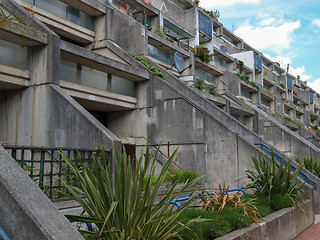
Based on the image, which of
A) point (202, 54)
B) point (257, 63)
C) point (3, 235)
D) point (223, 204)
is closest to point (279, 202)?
point (223, 204)

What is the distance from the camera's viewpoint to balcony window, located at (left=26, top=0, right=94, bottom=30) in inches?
586

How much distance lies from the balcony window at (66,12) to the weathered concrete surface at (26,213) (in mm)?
13416

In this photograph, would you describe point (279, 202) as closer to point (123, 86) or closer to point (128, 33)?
point (123, 86)

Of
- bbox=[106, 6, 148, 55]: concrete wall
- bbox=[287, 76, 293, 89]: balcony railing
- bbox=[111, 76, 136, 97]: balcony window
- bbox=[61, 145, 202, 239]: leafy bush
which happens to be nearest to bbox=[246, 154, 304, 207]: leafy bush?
bbox=[61, 145, 202, 239]: leafy bush

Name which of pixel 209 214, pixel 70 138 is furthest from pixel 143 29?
pixel 209 214

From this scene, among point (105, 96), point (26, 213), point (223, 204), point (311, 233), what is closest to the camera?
point (26, 213)

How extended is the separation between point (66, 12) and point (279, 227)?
14606mm

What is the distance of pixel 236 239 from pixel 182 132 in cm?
774

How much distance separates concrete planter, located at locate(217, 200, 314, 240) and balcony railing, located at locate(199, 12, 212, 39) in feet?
88.5

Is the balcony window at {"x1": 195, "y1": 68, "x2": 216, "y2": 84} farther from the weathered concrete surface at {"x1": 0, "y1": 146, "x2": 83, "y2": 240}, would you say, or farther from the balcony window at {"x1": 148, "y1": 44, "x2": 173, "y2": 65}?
the weathered concrete surface at {"x1": 0, "y1": 146, "x2": 83, "y2": 240}

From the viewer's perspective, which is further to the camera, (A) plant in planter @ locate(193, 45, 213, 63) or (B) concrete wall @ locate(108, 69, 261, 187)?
(A) plant in planter @ locate(193, 45, 213, 63)

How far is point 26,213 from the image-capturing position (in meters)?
2.80

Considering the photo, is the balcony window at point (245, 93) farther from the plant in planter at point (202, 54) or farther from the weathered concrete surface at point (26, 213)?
the weathered concrete surface at point (26, 213)

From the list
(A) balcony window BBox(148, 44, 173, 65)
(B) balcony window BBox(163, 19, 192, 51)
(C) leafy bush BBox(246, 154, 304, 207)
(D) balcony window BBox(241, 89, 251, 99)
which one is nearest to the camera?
(C) leafy bush BBox(246, 154, 304, 207)
